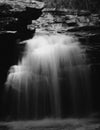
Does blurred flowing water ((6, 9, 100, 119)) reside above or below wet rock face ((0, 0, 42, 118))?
below

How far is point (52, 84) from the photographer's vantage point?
9.84m

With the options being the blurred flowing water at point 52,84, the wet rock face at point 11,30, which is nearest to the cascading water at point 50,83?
the blurred flowing water at point 52,84

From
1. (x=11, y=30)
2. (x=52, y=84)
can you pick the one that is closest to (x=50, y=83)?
(x=52, y=84)

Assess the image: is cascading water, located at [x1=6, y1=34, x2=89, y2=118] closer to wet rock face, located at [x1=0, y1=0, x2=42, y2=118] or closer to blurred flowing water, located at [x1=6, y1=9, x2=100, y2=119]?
blurred flowing water, located at [x1=6, y1=9, x2=100, y2=119]

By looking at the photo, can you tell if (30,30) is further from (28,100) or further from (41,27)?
(28,100)

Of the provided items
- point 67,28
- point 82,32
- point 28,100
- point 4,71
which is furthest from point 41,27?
point 28,100

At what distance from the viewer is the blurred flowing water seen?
30.7 feet

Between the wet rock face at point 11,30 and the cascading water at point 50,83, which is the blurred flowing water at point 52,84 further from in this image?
the wet rock face at point 11,30

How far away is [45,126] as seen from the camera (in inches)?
303

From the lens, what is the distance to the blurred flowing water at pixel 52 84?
934 centimetres

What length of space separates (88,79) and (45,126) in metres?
3.20

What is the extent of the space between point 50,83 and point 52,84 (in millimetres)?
92

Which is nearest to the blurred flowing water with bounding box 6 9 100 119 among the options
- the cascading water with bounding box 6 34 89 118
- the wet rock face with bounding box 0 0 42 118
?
the cascading water with bounding box 6 34 89 118

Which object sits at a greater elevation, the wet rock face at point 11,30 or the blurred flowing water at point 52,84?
the wet rock face at point 11,30
